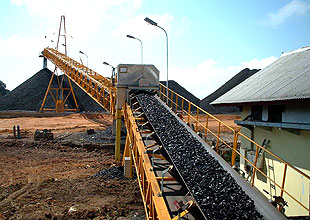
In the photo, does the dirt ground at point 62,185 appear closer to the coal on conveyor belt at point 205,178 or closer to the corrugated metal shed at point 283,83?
the coal on conveyor belt at point 205,178

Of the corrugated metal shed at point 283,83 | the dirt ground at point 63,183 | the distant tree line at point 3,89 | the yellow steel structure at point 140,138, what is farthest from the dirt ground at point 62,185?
the distant tree line at point 3,89

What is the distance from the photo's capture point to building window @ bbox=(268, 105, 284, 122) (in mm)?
6906

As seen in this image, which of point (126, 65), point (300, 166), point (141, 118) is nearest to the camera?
point (300, 166)

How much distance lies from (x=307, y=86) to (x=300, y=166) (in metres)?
1.83

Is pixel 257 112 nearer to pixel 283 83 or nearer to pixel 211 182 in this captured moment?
pixel 283 83

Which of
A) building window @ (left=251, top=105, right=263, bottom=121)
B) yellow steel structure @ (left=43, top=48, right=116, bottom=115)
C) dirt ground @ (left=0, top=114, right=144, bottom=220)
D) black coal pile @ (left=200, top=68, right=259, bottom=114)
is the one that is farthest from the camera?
black coal pile @ (left=200, top=68, right=259, bottom=114)

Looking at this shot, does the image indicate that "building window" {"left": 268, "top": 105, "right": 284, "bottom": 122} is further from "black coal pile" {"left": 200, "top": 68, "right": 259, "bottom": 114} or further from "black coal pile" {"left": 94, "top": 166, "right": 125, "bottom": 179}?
"black coal pile" {"left": 200, "top": 68, "right": 259, "bottom": 114}

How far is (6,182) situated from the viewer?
10.2 metres

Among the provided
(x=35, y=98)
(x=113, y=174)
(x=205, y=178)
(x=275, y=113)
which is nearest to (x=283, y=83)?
(x=275, y=113)

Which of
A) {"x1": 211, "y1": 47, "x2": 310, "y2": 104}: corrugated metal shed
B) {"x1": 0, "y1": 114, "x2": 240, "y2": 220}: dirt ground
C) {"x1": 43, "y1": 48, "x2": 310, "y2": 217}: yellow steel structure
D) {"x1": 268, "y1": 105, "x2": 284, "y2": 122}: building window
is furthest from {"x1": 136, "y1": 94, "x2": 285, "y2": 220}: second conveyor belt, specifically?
{"x1": 0, "y1": 114, "x2": 240, "y2": 220}: dirt ground

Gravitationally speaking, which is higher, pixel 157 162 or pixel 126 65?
pixel 126 65

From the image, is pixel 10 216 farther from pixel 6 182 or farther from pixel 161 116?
pixel 161 116

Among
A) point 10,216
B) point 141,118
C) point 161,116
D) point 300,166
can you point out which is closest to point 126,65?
point 141,118

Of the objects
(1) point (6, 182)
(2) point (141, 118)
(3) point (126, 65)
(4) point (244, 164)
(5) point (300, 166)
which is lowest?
(1) point (6, 182)
